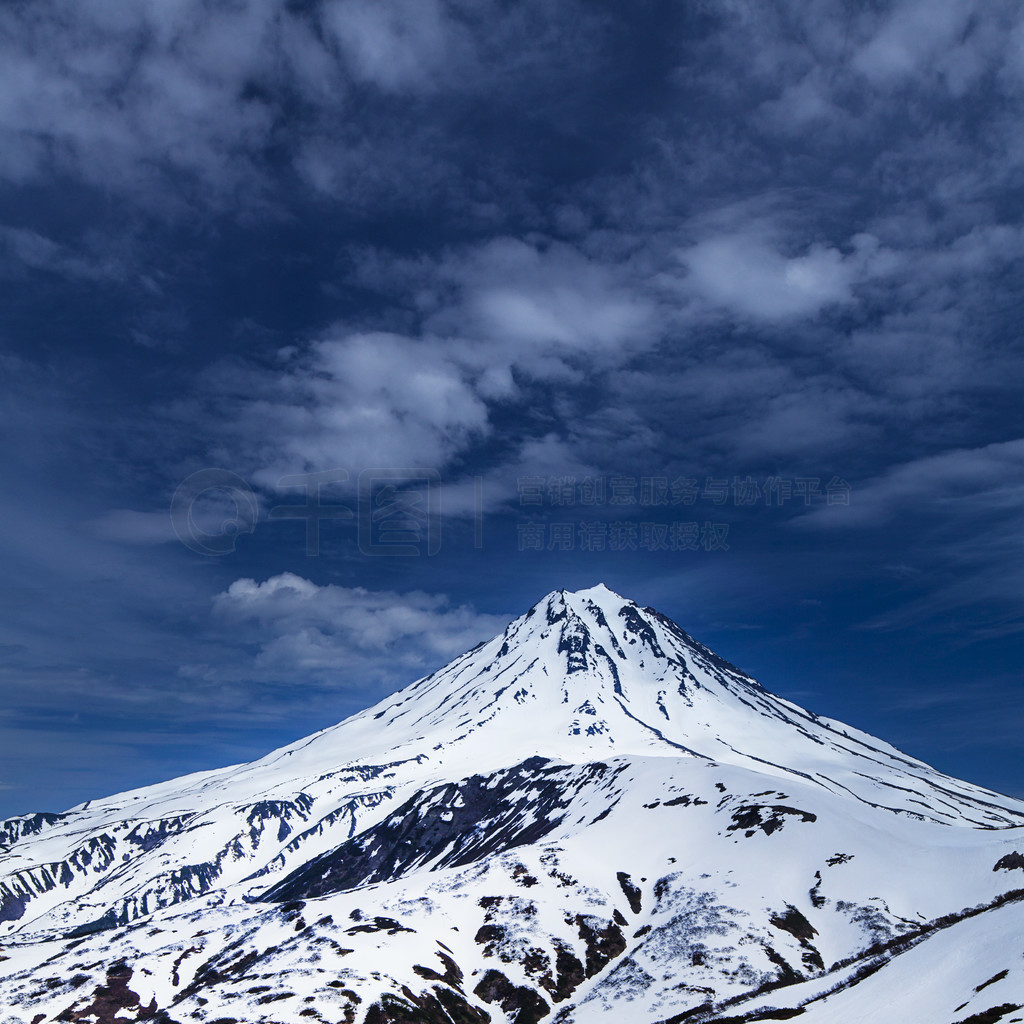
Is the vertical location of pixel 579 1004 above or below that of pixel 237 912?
below

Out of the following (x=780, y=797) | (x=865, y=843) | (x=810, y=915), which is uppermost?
(x=780, y=797)

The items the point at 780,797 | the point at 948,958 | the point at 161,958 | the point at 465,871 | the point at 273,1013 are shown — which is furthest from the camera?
the point at 780,797

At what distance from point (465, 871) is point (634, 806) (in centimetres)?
3958

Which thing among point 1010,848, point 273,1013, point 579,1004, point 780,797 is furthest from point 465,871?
point 1010,848

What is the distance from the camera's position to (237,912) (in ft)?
353

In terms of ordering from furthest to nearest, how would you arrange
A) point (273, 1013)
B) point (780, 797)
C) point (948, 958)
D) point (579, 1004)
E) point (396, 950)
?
point (780, 797)
point (396, 950)
point (579, 1004)
point (273, 1013)
point (948, 958)

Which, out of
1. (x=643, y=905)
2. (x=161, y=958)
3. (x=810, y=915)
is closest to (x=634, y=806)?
(x=643, y=905)

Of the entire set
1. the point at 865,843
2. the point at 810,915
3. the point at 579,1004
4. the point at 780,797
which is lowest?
the point at 579,1004

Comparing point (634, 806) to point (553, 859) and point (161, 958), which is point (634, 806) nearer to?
point (553, 859)

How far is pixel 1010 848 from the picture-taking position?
81.2 m

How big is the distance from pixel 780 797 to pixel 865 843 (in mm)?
20845

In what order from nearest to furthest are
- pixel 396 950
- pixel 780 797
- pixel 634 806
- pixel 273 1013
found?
1. pixel 273 1013
2. pixel 396 950
3. pixel 780 797
4. pixel 634 806

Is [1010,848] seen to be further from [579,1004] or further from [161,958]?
[161,958]

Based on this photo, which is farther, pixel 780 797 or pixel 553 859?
pixel 780 797
